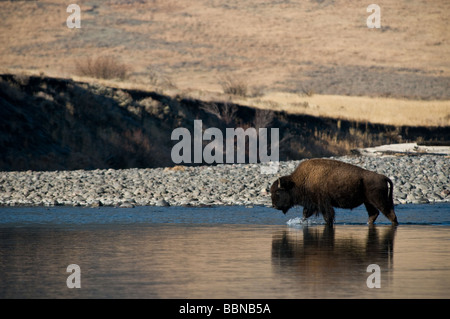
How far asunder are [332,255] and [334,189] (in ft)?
13.9

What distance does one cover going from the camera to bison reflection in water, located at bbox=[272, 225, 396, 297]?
28.5ft

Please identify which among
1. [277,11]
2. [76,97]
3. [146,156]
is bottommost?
[146,156]

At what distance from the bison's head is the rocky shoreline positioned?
3.95 m

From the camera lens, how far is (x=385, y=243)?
39.7ft

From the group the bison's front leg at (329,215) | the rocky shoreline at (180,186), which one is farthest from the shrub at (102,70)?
the bison's front leg at (329,215)

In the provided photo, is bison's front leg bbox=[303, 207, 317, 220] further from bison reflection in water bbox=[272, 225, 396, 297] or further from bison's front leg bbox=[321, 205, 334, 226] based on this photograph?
bison reflection in water bbox=[272, 225, 396, 297]

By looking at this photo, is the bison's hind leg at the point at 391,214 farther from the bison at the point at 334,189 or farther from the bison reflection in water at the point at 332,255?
the bison reflection in water at the point at 332,255

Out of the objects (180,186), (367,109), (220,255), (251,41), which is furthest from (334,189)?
(251,41)

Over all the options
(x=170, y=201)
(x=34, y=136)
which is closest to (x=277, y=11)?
(x=34, y=136)

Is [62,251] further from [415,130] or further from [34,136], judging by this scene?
[415,130]

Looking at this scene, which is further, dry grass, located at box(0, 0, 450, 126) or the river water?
dry grass, located at box(0, 0, 450, 126)

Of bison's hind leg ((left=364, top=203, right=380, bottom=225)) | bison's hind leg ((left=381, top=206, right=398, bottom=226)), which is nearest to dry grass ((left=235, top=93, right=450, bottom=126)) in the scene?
bison's hind leg ((left=364, top=203, right=380, bottom=225))

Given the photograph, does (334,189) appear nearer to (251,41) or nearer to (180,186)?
(180,186)
